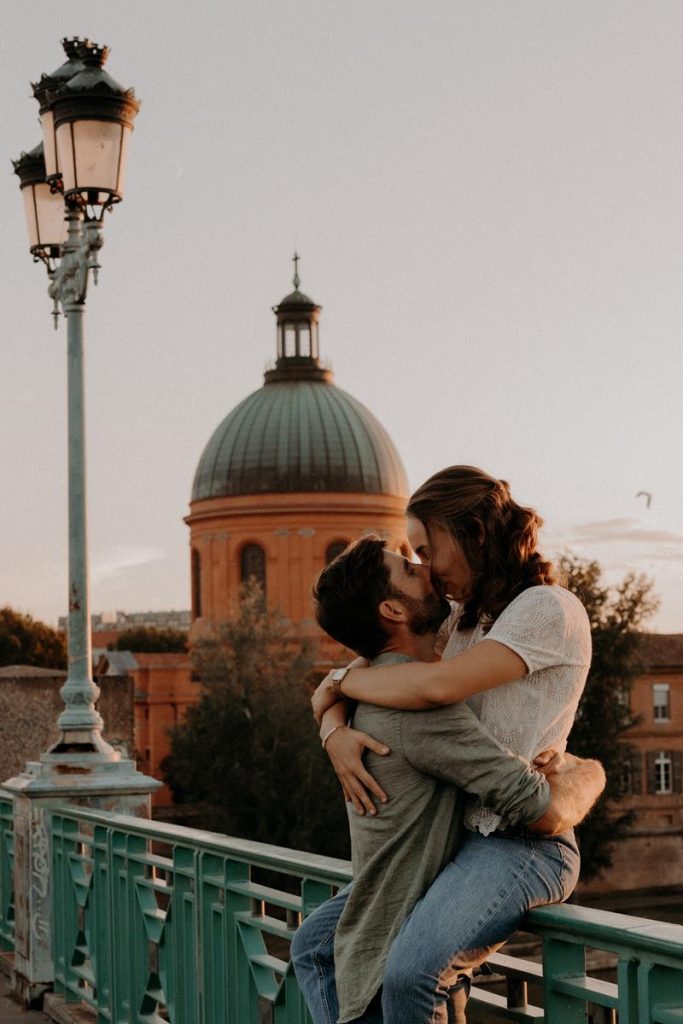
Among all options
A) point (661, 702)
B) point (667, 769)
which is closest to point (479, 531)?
point (667, 769)

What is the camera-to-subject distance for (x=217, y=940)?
5.22m

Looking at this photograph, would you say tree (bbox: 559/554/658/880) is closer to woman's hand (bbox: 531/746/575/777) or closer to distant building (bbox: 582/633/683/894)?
distant building (bbox: 582/633/683/894)

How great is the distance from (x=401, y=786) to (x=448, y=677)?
0.25m

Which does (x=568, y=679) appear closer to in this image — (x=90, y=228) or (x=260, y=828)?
(x=90, y=228)

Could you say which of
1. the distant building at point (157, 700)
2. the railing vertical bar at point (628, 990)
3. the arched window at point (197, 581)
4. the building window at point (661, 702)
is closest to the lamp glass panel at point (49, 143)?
the railing vertical bar at point (628, 990)

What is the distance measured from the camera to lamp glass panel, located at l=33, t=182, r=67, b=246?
9.84 meters

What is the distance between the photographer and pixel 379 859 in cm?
324

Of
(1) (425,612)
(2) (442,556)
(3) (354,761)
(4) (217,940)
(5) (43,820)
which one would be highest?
(2) (442,556)

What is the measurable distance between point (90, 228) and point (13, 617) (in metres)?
59.5

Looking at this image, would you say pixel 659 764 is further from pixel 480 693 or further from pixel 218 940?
pixel 480 693

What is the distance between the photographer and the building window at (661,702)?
5794 cm

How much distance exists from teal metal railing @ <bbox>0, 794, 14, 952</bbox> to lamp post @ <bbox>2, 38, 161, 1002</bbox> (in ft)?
1.58

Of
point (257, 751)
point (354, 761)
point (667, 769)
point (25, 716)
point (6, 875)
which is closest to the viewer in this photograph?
point (354, 761)

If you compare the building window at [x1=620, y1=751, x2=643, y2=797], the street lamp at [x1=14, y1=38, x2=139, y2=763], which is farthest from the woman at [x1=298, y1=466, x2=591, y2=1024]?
the building window at [x1=620, y1=751, x2=643, y2=797]
